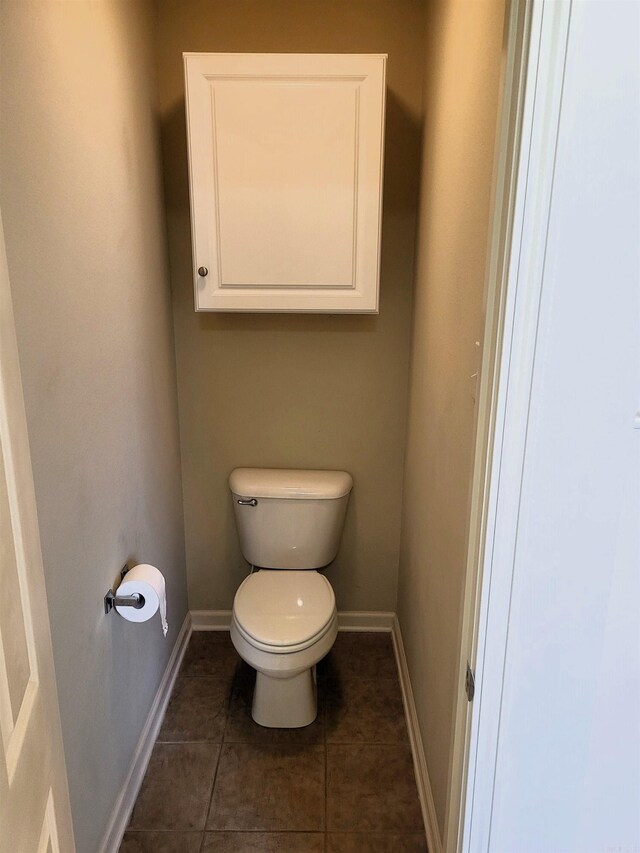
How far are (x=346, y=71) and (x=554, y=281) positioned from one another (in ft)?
4.56

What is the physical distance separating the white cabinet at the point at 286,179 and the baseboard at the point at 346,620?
129 centimetres

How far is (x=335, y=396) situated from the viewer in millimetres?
2328

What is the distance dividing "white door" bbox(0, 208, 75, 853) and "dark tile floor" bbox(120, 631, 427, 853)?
0.95 m

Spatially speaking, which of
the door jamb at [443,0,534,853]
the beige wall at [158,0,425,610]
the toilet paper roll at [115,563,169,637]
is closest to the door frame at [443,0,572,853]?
the door jamb at [443,0,534,853]

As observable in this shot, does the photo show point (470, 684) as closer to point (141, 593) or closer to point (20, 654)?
point (20, 654)

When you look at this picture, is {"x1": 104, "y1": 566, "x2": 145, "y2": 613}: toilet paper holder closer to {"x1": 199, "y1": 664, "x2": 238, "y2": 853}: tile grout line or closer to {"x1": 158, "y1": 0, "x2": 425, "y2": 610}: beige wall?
{"x1": 199, "y1": 664, "x2": 238, "y2": 853}: tile grout line

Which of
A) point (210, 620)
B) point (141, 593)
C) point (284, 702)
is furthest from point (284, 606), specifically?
point (210, 620)

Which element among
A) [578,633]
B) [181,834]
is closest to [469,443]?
[578,633]

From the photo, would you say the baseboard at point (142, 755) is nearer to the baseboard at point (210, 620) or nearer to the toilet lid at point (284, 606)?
the baseboard at point (210, 620)

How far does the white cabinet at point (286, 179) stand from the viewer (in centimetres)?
182

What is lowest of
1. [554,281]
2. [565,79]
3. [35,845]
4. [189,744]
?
[189,744]

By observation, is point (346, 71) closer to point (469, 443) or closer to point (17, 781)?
point (469, 443)

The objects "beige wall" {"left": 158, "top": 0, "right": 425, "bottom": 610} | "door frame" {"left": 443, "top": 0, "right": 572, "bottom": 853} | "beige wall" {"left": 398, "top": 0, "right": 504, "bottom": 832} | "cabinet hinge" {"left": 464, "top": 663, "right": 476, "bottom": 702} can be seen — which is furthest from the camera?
"beige wall" {"left": 158, "top": 0, "right": 425, "bottom": 610}

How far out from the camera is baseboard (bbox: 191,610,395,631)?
2.57 metres
